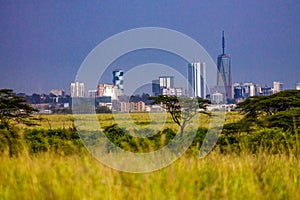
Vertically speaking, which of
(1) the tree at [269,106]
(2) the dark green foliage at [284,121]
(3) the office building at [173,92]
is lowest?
(2) the dark green foliage at [284,121]

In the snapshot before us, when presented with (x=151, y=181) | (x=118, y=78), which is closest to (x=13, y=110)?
(x=118, y=78)

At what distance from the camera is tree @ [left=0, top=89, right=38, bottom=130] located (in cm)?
2661

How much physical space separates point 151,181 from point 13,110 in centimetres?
2291

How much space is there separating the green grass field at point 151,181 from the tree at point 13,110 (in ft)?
67.3

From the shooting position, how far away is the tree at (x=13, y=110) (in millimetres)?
26609

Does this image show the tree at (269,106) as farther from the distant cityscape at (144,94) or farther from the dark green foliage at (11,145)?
the dark green foliage at (11,145)

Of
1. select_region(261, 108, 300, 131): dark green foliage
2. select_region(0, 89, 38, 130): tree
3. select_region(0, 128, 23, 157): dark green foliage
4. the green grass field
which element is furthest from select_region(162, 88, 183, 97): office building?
the green grass field

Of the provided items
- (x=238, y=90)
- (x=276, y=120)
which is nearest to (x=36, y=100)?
(x=238, y=90)

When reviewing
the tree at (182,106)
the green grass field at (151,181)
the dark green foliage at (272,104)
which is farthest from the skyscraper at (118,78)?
the green grass field at (151,181)

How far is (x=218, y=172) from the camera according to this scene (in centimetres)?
594

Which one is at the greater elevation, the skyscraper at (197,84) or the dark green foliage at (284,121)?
the skyscraper at (197,84)

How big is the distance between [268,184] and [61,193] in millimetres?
2236

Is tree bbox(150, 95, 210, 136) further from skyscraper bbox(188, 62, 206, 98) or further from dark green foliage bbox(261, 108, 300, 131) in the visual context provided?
dark green foliage bbox(261, 108, 300, 131)

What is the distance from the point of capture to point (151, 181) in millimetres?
5195
